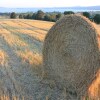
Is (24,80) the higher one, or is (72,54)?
(72,54)

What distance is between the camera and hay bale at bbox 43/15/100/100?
657cm

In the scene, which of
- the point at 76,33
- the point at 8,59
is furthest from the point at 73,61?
the point at 8,59

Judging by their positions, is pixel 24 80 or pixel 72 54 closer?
pixel 72 54

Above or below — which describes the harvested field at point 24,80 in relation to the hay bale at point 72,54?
below

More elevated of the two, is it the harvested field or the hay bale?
the hay bale

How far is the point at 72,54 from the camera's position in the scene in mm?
7281

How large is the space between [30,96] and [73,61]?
1.29 m

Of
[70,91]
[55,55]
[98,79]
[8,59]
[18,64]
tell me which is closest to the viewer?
[98,79]

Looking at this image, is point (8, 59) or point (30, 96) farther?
point (8, 59)

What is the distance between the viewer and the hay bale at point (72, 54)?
259 inches

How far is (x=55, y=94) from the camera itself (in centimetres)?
679

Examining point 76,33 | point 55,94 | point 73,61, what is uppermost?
point 76,33

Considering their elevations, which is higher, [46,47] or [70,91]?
[46,47]

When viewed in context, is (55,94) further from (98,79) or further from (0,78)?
(0,78)
